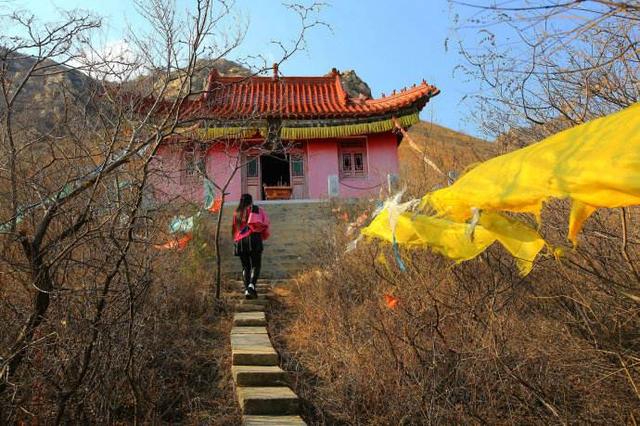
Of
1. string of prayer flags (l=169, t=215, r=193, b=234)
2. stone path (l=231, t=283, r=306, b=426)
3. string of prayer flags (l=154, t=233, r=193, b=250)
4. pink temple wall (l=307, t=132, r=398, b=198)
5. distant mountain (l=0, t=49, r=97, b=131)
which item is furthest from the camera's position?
pink temple wall (l=307, t=132, r=398, b=198)

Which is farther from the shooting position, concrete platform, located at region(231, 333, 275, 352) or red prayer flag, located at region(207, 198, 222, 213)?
red prayer flag, located at region(207, 198, 222, 213)

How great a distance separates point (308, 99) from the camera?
49.3 feet

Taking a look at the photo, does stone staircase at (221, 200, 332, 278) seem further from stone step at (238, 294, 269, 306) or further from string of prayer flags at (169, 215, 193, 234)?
stone step at (238, 294, 269, 306)

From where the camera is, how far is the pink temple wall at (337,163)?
1459 centimetres

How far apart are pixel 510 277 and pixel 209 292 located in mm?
4179

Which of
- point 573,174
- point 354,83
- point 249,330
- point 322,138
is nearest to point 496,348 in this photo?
point 573,174

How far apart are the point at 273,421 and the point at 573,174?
300 centimetres

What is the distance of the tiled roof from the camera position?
1305 centimetres

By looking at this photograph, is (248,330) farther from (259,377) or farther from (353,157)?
(353,157)

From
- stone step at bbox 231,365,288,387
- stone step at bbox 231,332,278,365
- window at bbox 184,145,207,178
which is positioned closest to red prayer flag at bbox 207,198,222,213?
window at bbox 184,145,207,178

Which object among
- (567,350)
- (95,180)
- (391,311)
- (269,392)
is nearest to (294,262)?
(391,311)

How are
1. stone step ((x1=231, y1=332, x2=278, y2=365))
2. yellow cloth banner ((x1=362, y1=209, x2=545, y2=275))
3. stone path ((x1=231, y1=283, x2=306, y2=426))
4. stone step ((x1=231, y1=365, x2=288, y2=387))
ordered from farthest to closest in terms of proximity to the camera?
→ stone step ((x1=231, y1=332, x2=278, y2=365)), stone step ((x1=231, y1=365, x2=288, y2=387)), stone path ((x1=231, y1=283, x2=306, y2=426)), yellow cloth banner ((x1=362, y1=209, x2=545, y2=275))

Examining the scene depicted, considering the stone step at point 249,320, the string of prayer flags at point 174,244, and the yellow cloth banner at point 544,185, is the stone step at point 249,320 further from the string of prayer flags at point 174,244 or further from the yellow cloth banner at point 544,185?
the yellow cloth banner at point 544,185

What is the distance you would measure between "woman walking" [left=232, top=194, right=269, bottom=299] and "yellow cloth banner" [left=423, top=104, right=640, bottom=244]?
488 cm
